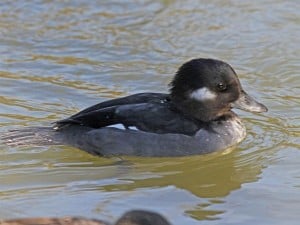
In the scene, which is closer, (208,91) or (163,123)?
(163,123)

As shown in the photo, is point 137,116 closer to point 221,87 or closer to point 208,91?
point 208,91

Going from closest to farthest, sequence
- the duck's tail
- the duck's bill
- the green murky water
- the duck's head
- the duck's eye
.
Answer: the green murky water < the duck's tail < the duck's head < the duck's eye < the duck's bill

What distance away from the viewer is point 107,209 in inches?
346

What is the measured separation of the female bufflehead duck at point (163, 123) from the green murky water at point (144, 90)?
11cm

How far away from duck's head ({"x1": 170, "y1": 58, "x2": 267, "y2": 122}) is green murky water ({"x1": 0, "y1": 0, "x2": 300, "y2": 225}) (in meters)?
0.38

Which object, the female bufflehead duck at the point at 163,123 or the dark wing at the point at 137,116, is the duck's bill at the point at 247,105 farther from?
the dark wing at the point at 137,116

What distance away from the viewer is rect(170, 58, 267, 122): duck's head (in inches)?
415

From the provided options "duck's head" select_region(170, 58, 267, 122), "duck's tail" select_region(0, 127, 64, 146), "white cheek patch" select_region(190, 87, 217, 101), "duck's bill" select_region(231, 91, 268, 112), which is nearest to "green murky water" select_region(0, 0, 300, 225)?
"duck's tail" select_region(0, 127, 64, 146)

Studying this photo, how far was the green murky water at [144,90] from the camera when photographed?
9.07 m

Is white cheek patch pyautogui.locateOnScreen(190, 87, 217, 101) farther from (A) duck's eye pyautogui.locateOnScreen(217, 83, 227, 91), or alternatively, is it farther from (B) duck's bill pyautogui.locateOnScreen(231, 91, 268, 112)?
(B) duck's bill pyautogui.locateOnScreen(231, 91, 268, 112)

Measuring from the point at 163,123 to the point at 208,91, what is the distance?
56 centimetres

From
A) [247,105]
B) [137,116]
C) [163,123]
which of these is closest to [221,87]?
[247,105]

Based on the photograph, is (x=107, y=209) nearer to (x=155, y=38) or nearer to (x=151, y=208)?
(x=151, y=208)

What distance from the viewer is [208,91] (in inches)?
420
